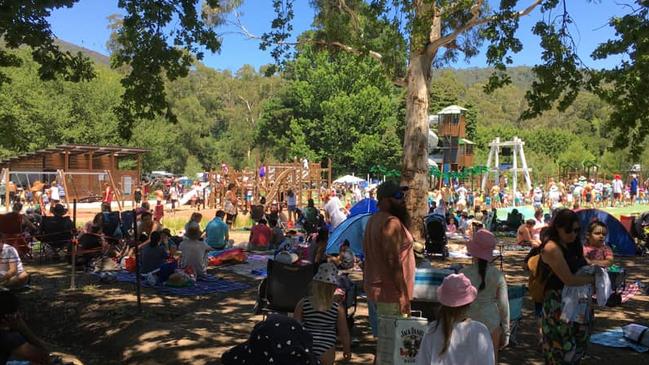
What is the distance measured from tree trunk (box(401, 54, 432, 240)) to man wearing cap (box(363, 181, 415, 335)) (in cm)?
951

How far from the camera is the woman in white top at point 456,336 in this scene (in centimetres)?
282

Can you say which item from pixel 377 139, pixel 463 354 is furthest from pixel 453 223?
pixel 377 139

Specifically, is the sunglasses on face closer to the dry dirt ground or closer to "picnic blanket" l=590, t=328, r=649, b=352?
the dry dirt ground

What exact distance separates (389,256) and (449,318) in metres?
1.36

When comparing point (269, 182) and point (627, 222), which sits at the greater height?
point (269, 182)

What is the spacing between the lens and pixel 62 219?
1208 cm

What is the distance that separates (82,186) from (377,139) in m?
23.0

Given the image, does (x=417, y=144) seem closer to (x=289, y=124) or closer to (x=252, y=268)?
(x=252, y=268)

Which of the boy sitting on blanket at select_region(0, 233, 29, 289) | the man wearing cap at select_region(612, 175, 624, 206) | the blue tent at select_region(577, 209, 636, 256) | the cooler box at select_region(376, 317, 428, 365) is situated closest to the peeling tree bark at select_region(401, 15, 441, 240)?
the blue tent at select_region(577, 209, 636, 256)

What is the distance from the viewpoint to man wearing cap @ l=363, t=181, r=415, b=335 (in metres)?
4.23

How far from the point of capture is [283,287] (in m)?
6.71

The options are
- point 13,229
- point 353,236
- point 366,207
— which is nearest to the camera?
point 13,229

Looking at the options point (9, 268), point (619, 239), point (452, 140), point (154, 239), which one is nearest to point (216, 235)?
point (154, 239)

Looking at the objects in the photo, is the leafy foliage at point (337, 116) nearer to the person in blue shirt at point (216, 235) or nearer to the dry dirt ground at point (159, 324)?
the person in blue shirt at point (216, 235)
